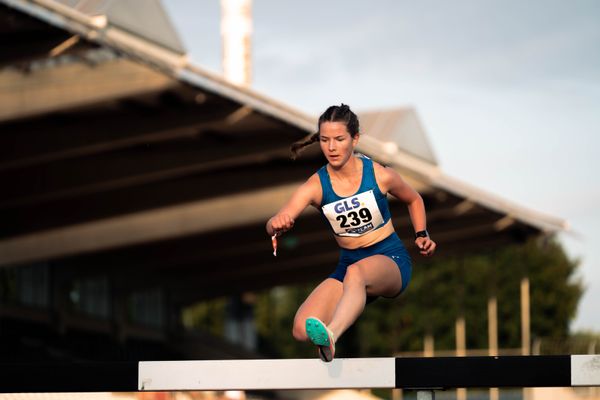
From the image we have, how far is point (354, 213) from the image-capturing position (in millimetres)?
5566

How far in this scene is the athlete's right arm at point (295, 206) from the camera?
16.8ft

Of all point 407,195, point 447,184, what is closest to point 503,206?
point 447,184

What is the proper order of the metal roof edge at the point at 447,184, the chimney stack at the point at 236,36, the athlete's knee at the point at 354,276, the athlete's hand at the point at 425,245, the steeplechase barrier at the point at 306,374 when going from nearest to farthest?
1. the steeplechase barrier at the point at 306,374
2. the athlete's knee at the point at 354,276
3. the athlete's hand at the point at 425,245
4. the metal roof edge at the point at 447,184
5. the chimney stack at the point at 236,36

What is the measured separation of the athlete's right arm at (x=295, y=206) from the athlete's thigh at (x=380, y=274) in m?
0.39

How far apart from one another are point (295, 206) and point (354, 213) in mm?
372

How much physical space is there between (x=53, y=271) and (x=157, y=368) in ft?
127

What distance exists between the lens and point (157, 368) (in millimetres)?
4504

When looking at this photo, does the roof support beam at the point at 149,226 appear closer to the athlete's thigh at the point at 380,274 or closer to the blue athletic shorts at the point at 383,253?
the blue athletic shorts at the point at 383,253

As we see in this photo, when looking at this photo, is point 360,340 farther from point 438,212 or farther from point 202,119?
point 202,119

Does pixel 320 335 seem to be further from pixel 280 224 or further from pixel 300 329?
pixel 280 224

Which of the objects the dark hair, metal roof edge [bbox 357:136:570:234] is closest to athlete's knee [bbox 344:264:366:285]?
the dark hair

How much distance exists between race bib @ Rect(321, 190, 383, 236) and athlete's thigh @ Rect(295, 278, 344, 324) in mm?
310

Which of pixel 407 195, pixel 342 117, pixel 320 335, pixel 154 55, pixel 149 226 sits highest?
pixel 154 55

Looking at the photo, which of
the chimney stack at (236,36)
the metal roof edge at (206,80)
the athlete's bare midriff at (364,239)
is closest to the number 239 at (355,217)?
the athlete's bare midriff at (364,239)
